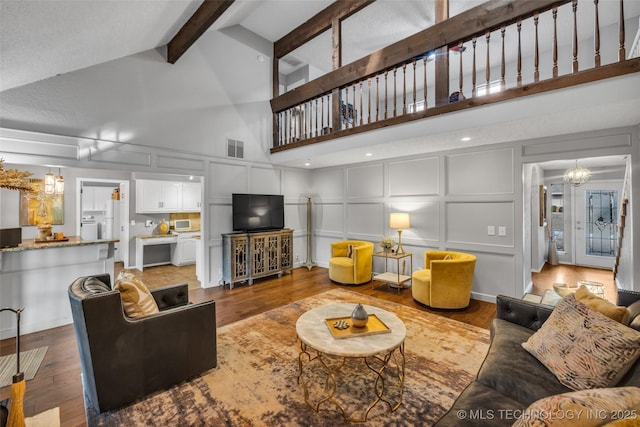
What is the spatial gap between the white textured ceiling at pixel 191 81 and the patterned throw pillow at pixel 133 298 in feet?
6.04

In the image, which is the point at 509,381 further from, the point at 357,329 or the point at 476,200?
the point at 476,200

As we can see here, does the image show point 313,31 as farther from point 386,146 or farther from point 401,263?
point 401,263

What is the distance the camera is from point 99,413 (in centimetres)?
186

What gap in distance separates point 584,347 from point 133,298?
9.58ft

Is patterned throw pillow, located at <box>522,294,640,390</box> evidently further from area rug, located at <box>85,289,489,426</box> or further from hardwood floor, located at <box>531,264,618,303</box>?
hardwood floor, located at <box>531,264,618,303</box>

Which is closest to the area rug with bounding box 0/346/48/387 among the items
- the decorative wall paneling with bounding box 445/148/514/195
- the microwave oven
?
the microwave oven

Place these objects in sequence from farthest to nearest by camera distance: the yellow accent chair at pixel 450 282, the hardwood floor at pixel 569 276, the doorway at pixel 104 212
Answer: the doorway at pixel 104 212 < the hardwood floor at pixel 569 276 < the yellow accent chair at pixel 450 282

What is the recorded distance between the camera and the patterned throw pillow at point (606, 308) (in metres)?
1.58

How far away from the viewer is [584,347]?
4.81ft

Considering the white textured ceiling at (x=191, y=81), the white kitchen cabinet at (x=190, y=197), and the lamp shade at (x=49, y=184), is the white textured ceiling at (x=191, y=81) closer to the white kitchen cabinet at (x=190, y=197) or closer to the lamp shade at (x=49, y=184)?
the lamp shade at (x=49, y=184)

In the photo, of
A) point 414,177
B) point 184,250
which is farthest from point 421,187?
point 184,250

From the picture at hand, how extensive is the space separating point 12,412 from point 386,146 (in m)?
4.23

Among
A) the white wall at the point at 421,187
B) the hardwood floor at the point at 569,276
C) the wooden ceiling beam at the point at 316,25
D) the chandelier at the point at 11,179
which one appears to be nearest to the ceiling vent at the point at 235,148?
the white wall at the point at 421,187

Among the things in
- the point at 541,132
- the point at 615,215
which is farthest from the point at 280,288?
the point at 615,215
